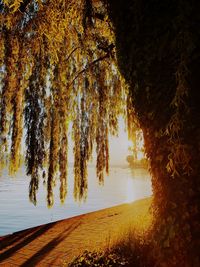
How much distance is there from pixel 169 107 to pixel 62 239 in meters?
4.95

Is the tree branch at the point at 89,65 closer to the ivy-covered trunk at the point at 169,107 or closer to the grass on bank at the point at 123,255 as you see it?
the grass on bank at the point at 123,255

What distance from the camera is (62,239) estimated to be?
7.07m

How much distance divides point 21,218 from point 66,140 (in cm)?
1471

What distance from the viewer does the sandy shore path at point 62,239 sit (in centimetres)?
573

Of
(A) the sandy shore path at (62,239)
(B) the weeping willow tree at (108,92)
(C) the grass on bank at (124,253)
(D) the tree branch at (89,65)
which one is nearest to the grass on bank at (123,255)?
(C) the grass on bank at (124,253)

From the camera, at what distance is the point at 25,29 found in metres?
6.16

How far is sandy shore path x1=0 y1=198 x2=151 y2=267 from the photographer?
18.8 ft

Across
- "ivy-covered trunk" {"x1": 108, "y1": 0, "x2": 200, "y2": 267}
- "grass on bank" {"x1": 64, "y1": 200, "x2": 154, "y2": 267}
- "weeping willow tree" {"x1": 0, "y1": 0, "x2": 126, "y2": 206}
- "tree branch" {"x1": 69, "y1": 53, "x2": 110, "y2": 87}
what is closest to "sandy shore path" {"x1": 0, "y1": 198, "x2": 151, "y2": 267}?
"grass on bank" {"x1": 64, "y1": 200, "x2": 154, "y2": 267}

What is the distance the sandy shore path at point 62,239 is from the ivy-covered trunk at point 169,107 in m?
1.71

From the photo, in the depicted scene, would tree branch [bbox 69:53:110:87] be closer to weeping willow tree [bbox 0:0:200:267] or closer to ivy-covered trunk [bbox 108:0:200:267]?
weeping willow tree [bbox 0:0:200:267]

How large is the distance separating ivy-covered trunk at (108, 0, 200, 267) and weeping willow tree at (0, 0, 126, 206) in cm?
235

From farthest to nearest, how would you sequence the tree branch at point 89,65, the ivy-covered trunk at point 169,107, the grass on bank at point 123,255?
the tree branch at point 89,65 < the grass on bank at point 123,255 < the ivy-covered trunk at point 169,107

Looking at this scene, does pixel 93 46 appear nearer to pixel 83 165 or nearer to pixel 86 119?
pixel 86 119

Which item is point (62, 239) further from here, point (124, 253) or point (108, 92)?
point (108, 92)
